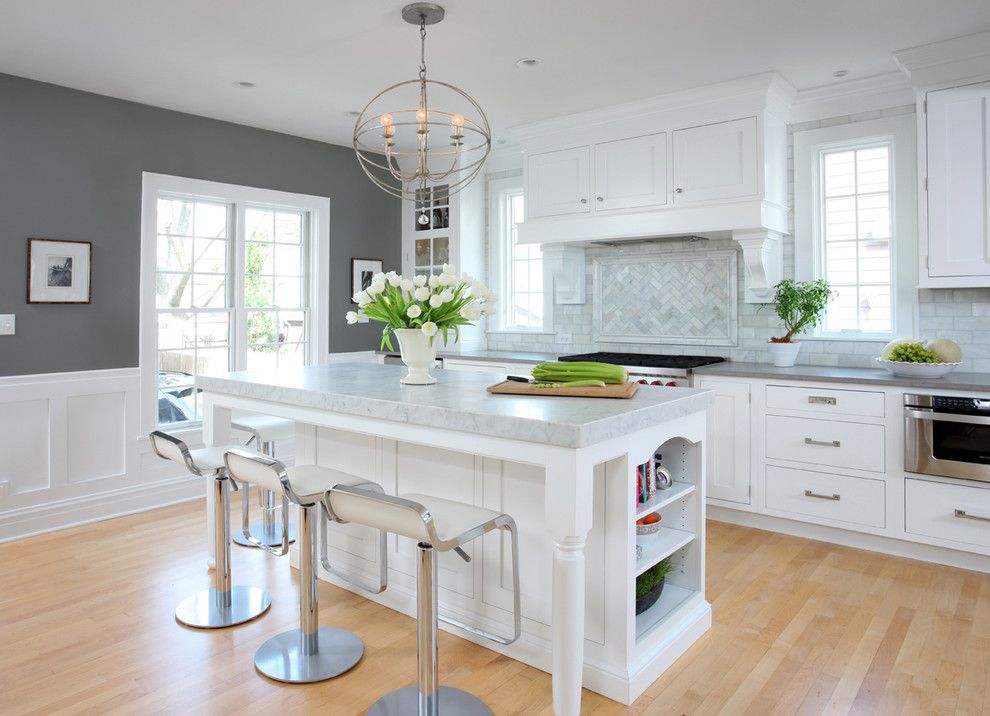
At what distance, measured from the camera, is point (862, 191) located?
4.26m

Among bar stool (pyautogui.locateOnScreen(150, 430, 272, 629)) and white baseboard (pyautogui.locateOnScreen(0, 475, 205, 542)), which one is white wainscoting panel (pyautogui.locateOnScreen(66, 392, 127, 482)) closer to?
white baseboard (pyautogui.locateOnScreen(0, 475, 205, 542))

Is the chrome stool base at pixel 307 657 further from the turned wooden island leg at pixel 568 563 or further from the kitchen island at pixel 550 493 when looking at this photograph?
the turned wooden island leg at pixel 568 563

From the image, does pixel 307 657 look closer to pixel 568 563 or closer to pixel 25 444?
pixel 568 563

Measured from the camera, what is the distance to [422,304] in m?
2.71

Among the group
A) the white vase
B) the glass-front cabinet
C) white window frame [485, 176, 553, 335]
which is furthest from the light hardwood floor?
the glass-front cabinet

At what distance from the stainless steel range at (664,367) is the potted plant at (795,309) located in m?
0.41

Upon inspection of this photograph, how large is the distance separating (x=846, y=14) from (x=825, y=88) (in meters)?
1.12

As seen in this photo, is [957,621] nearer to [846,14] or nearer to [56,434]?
[846,14]

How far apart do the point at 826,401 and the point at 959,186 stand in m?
1.31

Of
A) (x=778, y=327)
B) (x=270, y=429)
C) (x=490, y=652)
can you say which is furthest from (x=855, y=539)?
(x=270, y=429)

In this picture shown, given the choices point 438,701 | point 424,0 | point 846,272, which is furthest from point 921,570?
point 424,0

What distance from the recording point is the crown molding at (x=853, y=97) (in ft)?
13.3

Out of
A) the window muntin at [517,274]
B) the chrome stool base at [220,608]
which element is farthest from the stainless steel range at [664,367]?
the chrome stool base at [220,608]

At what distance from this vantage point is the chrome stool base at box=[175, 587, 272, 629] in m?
2.90
